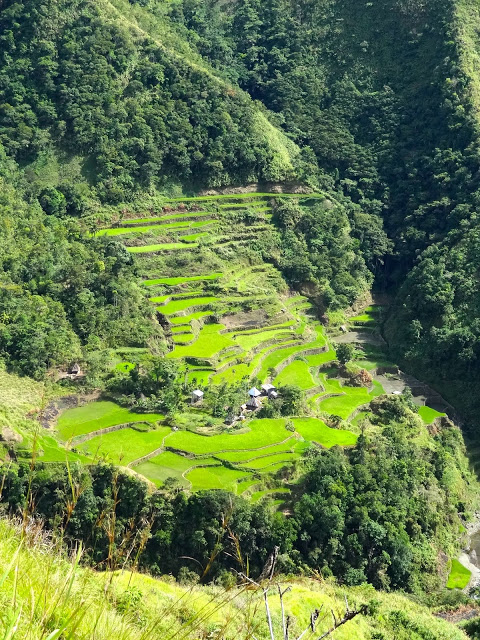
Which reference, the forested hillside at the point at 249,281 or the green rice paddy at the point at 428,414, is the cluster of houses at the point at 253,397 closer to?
the forested hillside at the point at 249,281

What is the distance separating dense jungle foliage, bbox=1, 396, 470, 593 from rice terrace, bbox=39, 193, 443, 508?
3.03 ft

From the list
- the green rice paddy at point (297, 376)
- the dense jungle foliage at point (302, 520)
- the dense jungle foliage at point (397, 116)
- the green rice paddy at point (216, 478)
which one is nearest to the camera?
the dense jungle foliage at point (302, 520)

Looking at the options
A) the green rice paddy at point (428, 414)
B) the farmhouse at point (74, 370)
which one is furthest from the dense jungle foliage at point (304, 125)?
the farmhouse at point (74, 370)

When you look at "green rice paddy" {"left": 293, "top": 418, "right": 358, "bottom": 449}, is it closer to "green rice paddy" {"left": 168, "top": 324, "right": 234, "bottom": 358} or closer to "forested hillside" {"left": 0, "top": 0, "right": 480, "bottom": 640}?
"forested hillside" {"left": 0, "top": 0, "right": 480, "bottom": 640}

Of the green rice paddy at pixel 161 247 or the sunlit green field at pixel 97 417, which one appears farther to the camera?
the green rice paddy at pixel 161 247

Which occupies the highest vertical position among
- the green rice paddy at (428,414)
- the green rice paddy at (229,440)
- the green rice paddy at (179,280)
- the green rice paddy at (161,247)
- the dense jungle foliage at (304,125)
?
the dense jungle foliage at (304,125)

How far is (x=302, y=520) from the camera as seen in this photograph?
21.0 meters

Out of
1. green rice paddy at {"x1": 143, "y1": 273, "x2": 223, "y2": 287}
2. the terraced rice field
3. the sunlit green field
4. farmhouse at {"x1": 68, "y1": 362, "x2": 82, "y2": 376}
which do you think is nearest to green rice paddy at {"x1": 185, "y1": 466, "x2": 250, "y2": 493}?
the terraced rice field

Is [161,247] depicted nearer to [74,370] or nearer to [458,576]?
[74,370]

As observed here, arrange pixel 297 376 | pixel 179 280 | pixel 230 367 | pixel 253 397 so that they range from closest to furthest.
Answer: pixel 253 397, pixel 230 367, pixel 297 376, pixel 179 280

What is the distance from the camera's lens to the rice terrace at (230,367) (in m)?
22.7

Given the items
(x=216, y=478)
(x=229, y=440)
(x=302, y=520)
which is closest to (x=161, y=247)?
(x=229, y=440)

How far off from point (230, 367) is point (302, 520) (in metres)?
10.2

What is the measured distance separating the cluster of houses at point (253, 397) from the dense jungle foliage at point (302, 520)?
4082 mm
